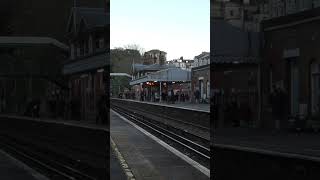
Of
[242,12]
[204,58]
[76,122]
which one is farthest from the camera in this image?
[204,58]

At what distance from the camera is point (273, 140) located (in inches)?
115

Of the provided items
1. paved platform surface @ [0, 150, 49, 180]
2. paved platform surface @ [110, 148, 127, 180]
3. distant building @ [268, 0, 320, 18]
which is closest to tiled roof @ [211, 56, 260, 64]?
distant building @ [268, 0, 320, 18]

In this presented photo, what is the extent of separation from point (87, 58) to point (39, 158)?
0.87 metres

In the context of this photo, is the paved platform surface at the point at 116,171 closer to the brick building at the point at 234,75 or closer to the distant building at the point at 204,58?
the distant building at the point at 204,58

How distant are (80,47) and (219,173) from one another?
1.28m

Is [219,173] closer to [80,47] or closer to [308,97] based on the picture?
[308,97]

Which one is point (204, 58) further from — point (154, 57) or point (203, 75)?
point (154, 57)

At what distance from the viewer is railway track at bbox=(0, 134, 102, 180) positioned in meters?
3.37

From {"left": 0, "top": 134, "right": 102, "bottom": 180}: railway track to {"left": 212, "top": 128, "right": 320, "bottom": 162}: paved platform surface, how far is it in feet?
3.50

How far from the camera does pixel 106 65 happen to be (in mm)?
3117

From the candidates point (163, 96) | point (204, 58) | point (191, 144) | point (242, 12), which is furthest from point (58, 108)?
point (163, 96)

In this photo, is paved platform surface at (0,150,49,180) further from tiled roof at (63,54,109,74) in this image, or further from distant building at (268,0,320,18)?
distant building at (268,0,320,18)

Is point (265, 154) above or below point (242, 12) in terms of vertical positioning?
below

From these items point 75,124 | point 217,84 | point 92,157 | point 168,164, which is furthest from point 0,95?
point 168,164
